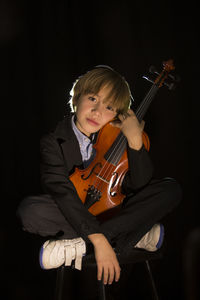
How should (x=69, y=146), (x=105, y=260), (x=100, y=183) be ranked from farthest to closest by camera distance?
1. (x=69, y=146)
2. (x=100, y=183)
3. (x=105, y=260)

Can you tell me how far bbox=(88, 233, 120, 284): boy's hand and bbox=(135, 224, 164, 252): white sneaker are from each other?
0.19 meters

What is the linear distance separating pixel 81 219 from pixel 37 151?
82 centimetres

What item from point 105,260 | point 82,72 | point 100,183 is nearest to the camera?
point 105,260

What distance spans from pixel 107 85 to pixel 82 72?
1.56ft

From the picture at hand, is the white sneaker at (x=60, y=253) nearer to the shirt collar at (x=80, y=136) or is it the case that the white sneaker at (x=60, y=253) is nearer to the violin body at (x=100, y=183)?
the violin body at (x=100, y=183)

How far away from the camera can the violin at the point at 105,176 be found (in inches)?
51.2

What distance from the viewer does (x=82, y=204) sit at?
1241 mm

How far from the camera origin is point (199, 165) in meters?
1.90

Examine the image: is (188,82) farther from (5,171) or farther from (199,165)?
(5,171)

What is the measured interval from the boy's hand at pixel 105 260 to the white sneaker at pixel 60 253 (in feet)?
0.29

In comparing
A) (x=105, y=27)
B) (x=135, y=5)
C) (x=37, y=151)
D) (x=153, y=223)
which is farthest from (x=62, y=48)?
(x=153, y=223)

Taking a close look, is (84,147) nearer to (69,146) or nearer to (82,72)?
(69,146)

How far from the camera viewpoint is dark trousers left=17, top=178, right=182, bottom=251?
1.22 metres

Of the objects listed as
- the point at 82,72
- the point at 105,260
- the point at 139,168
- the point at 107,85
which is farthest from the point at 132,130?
the point at 82,72
